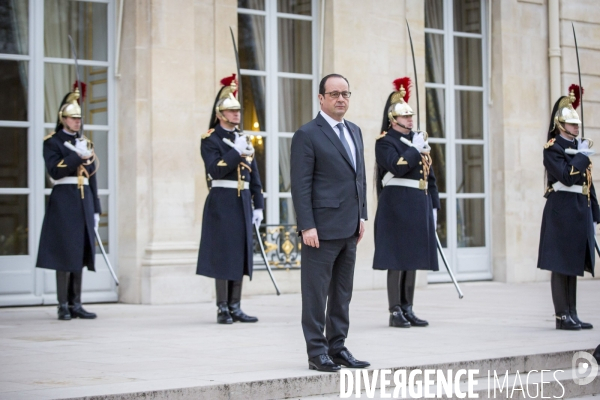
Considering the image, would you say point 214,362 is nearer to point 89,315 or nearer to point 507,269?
point 89,315

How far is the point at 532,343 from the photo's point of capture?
689 centimetres

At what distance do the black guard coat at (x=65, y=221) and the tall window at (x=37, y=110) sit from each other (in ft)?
4.32

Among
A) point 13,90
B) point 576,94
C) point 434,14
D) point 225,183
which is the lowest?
point 225,183

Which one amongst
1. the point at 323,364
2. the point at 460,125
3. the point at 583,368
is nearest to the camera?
the point at 323,364

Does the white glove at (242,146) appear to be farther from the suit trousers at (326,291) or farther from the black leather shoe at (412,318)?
the suit trousers at (326,291)

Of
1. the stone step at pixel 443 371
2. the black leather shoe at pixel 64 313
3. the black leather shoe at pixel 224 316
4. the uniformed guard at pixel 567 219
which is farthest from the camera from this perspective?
the black leather shoe at pixel 64 313

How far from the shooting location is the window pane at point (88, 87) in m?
10.7

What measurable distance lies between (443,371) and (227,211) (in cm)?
338

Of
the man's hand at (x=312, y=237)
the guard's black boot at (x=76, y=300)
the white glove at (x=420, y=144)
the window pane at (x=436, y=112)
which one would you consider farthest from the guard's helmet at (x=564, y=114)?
the window pane at (x=436, y=112)

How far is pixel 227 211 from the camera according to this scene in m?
8.73

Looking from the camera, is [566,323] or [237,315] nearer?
[566,323]

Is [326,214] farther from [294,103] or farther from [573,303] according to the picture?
[294,103]

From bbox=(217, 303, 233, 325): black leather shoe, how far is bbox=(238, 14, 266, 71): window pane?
4174 millimetres

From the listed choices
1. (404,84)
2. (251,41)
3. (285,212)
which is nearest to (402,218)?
(404,84)
